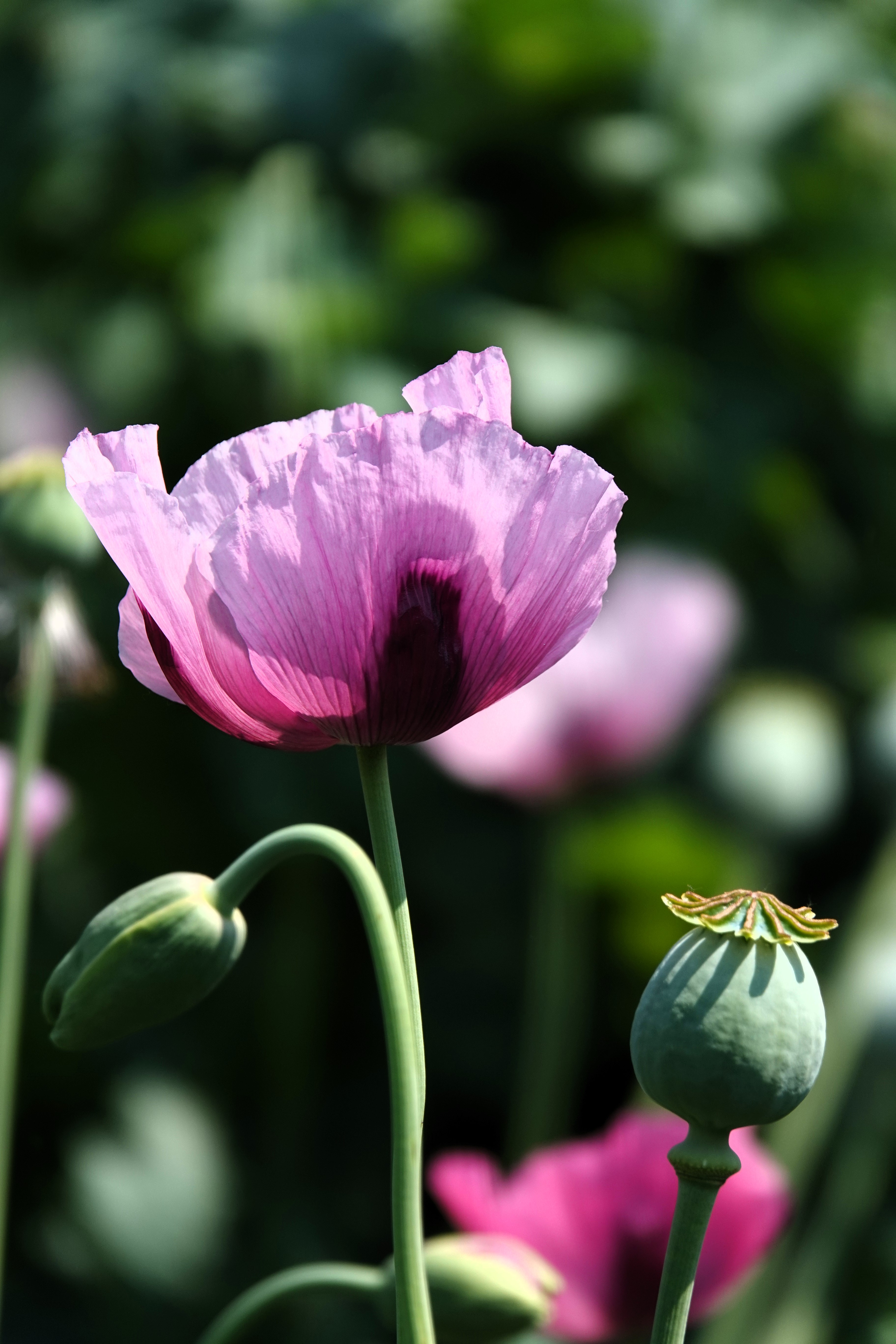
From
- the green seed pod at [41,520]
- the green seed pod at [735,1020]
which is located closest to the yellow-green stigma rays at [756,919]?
the green seed pod at [735,1020]

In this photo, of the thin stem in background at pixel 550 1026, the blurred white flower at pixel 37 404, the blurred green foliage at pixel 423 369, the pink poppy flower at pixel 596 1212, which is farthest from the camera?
the blurred white flower at pixel 37 404

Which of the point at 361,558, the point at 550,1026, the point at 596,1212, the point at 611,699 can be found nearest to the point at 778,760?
the point at 611,699

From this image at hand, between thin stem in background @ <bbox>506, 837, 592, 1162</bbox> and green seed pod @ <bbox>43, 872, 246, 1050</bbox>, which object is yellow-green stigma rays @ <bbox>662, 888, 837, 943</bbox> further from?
thin stem in background @ <bbox>506, 837, 592, 1162</bbox>

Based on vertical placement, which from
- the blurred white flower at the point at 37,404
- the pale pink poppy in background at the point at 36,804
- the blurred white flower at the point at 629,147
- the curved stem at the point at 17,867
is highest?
the blurred white flower at the point at 629,147

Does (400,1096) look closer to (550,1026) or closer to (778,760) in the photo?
(550,1026)

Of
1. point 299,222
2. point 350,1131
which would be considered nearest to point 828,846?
→ point 350,1131

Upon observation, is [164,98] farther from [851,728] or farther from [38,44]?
[851,728]

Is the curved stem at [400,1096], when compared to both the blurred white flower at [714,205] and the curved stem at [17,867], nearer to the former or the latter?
the curved stem at [17,867]

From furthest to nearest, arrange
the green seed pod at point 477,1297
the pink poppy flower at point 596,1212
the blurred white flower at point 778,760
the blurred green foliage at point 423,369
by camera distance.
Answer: the blurred green foliage at point 423,369, the blurred white flower at point 778,760, the pink poppy flower at point 596,1212, the green seed pod at point 477,1297

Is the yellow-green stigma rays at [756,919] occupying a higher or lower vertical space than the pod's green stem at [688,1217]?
higher
